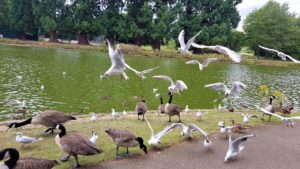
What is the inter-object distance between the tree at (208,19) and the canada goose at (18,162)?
67.7 meters

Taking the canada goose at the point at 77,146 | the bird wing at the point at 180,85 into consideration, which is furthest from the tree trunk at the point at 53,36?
the canada goose at the point at 77,146

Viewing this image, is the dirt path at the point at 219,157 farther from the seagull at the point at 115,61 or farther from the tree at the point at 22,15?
the tree at the point at 22,15

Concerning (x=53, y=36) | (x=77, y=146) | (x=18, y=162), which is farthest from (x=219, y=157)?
(x=53, y=36)

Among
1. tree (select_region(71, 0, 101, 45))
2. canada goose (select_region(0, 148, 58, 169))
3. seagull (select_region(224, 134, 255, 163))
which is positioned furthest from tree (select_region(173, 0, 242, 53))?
canada goose (select_region(0, 148, 58, 169))

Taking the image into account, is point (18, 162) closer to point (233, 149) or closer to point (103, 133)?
point (103, 133)

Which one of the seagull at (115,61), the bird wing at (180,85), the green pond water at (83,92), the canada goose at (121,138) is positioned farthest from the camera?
the green pond water at (83,92)

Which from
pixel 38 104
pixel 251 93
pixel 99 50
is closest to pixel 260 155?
pixel 38 104

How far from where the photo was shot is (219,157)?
32.4ft

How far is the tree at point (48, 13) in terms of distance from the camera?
72.6m

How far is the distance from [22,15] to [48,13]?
26.1ft

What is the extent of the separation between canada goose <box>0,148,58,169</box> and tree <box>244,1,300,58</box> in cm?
7683

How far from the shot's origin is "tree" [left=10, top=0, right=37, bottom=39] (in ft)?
252

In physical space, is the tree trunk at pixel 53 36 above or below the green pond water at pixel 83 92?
above

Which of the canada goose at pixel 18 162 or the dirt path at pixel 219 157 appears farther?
the dirt path at pixel 219 157
